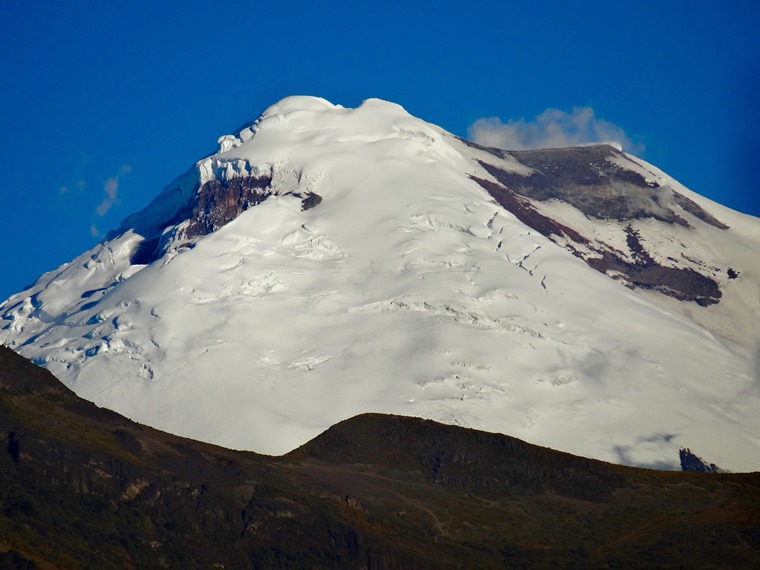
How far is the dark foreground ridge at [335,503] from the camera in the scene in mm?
116875

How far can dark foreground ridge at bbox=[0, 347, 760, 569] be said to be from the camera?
117 m

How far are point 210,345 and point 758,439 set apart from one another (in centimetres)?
6713

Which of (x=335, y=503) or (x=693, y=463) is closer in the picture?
(x=335, y=503)

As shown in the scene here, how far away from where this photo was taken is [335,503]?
12756 centimetres

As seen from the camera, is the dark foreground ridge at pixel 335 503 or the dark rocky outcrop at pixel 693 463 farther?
the dark rocky outcrop at pixel 693 463

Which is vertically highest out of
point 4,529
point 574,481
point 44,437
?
point 574,481

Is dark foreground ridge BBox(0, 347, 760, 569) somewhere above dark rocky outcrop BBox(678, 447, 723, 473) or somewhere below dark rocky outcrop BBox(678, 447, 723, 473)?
below

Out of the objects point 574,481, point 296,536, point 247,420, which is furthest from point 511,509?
point 247,420

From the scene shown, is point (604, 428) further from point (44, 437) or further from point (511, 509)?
point (44, 437)

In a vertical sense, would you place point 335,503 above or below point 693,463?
below

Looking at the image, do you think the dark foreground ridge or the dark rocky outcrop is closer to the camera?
the dark foreground ridge

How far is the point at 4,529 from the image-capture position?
109 m

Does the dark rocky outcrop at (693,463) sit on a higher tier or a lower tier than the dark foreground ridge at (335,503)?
higher

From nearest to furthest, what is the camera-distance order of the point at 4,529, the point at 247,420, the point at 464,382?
the point at 4,529 → the point at 247,420 → the point at 464,382
